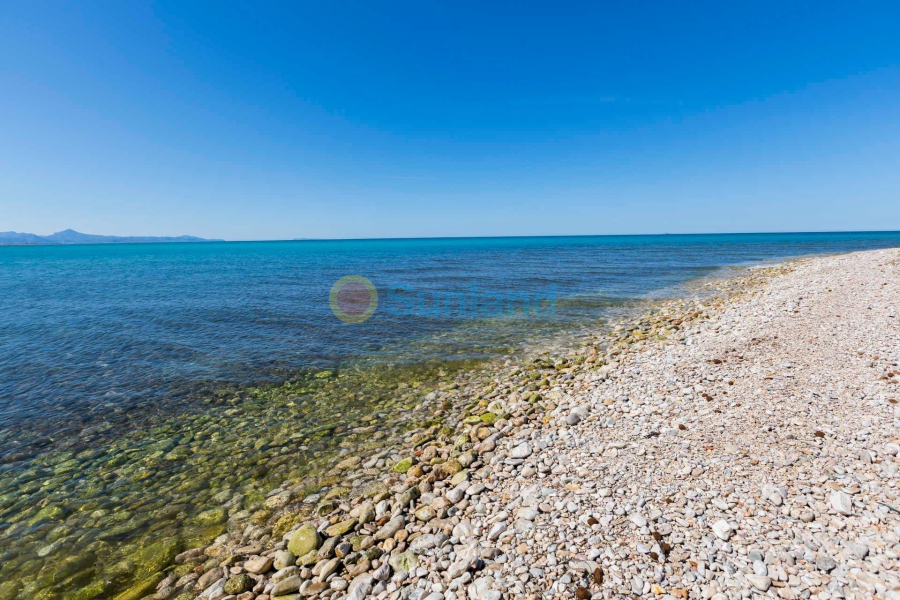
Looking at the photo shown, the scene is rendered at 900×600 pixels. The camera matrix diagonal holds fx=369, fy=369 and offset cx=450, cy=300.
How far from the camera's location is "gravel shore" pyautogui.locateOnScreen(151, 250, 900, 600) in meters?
4.18

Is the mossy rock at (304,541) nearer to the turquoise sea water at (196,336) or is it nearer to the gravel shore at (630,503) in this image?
the gravel shore at (630,503)

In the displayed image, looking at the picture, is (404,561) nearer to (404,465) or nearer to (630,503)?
(404,465)

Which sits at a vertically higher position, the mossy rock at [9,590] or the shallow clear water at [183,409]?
the shallow clear water at [183,409]

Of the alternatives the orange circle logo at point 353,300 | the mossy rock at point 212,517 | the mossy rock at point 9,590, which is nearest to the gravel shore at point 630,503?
the mossy rock at point 212,517

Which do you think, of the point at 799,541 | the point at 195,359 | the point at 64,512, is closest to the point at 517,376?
the point at 799,541

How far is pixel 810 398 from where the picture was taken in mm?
7457

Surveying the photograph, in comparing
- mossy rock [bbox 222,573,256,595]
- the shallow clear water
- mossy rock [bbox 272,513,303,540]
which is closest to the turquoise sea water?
the shallow clear water

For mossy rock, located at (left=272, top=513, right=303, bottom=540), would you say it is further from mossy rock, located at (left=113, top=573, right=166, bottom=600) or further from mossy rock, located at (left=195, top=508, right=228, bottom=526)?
mossy rock, located at (left=113, top=573, right=166, bottom=600)

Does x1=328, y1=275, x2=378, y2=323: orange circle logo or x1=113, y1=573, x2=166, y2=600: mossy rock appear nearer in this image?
x1=113, y1=573, x2=166, y2=600: mossy rock

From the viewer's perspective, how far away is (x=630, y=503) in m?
5.25

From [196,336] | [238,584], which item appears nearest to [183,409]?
[238,584]

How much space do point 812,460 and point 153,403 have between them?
51.5 feet

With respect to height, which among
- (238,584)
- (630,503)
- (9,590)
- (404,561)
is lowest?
(9,590)

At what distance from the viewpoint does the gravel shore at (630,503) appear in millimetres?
4176
